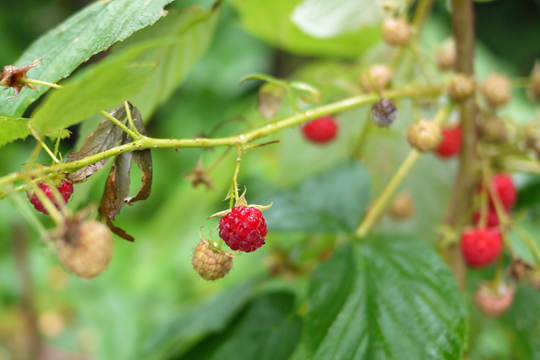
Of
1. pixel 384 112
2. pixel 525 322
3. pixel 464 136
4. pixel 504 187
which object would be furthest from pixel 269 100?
pixel 525 322

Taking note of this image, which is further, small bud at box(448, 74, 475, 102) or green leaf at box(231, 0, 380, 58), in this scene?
green leaf at box(231, 0, 380, 58)

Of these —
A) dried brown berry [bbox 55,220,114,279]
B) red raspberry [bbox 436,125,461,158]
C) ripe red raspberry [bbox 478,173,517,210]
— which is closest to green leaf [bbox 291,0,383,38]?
red raspberry [bbox 436,125,461,158]

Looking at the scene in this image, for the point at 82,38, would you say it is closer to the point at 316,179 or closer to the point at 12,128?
the point at 12,128

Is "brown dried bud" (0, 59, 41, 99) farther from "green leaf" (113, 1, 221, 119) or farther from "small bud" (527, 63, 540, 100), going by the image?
"small bud" (527, 63, 540, 100)

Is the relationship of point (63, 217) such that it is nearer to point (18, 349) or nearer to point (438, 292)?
point (438, 292)

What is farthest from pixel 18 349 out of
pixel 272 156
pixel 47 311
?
pixel 272 156

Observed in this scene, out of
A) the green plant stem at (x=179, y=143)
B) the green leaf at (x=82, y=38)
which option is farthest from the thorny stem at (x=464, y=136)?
the green leaf at (x=82, y=38)
